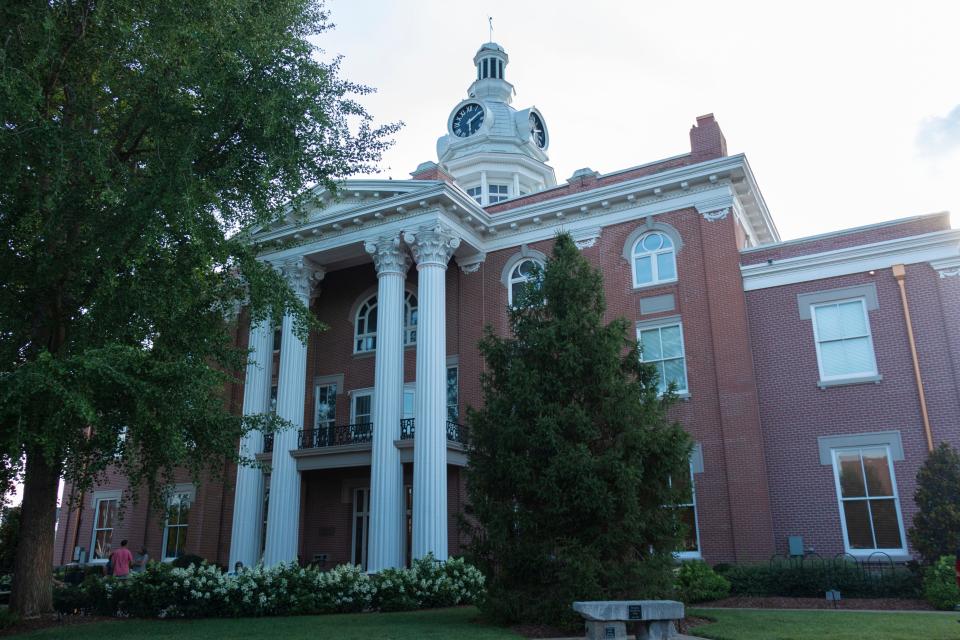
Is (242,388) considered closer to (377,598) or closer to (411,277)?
(411,277)

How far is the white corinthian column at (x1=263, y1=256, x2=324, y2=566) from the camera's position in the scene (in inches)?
910

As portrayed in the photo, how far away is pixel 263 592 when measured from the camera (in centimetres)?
1681

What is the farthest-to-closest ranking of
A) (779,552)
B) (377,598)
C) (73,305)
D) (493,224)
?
1. (493,224)
2. (779,552)
3. (377,598)
4. (73,305)

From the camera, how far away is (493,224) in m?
26.0

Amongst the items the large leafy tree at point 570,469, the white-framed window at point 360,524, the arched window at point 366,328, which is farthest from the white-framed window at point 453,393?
the large leafy tree at point 570,469

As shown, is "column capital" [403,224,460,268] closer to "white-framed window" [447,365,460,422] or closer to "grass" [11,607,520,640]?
"white-framed window" [447,365,460,422]

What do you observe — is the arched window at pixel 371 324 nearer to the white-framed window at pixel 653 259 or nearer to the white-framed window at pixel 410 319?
the white-framed window at pixel 410 319

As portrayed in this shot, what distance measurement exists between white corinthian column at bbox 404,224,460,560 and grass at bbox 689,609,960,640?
8650 mm

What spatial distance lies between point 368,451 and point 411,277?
675cm

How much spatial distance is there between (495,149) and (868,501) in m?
21.7

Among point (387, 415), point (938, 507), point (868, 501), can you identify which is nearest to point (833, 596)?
point (938, 507)

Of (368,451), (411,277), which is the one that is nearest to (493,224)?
(411,277)

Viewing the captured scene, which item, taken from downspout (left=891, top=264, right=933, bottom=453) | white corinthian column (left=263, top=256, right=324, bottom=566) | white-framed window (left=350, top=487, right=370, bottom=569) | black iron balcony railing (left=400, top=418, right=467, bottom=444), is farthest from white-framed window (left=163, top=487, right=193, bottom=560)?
downspout (left=891, top=264, right=933, bottom=453)

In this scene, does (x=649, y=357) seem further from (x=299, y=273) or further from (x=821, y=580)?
(x=299, y=273)
